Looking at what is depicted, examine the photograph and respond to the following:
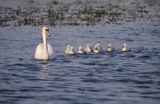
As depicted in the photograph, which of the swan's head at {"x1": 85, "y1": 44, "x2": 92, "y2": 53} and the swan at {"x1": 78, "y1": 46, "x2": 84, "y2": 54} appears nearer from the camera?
the swan at {"x1": 78, "y1": 46, "x2": 84, "y2": 54}

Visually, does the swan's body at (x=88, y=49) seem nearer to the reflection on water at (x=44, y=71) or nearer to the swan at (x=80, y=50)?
the swan at (x=80, y=50)

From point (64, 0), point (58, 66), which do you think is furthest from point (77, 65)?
point (64, 0)

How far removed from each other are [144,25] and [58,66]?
18.5m

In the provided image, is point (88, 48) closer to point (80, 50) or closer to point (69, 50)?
point (80, 50)

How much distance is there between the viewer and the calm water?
17375mm

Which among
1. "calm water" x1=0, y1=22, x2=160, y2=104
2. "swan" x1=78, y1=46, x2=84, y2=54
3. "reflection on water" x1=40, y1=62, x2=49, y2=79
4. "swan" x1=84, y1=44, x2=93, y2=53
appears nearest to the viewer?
"calm water" x1=0, y1=22, x2=160, y2=104

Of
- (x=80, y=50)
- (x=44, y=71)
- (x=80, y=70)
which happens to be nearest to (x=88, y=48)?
(x=80, y=50)

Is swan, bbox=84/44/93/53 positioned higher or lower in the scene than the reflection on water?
higher

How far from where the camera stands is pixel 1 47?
30047 millimetres

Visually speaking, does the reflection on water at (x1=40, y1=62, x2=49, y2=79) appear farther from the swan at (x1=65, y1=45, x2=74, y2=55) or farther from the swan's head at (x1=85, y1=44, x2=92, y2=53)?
the swan's head at (x1=85, y1=44, x2=92, y2=53)

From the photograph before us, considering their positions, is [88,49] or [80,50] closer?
[80,50]

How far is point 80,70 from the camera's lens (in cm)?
2311

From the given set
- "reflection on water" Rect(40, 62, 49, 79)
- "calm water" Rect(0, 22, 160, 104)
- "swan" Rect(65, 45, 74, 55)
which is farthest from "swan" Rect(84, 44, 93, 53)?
"reflection on water" Rect(40, 62, 49, 79)

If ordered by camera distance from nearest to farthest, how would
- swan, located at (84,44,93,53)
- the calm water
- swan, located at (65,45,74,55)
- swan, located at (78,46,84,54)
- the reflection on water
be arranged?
1. the calm water
2. the reflection on water
3. swan, located at (65,45,74,55)
4. swan, located at (78,46,84,54)
5. swan, located at (84,44,93,53)
